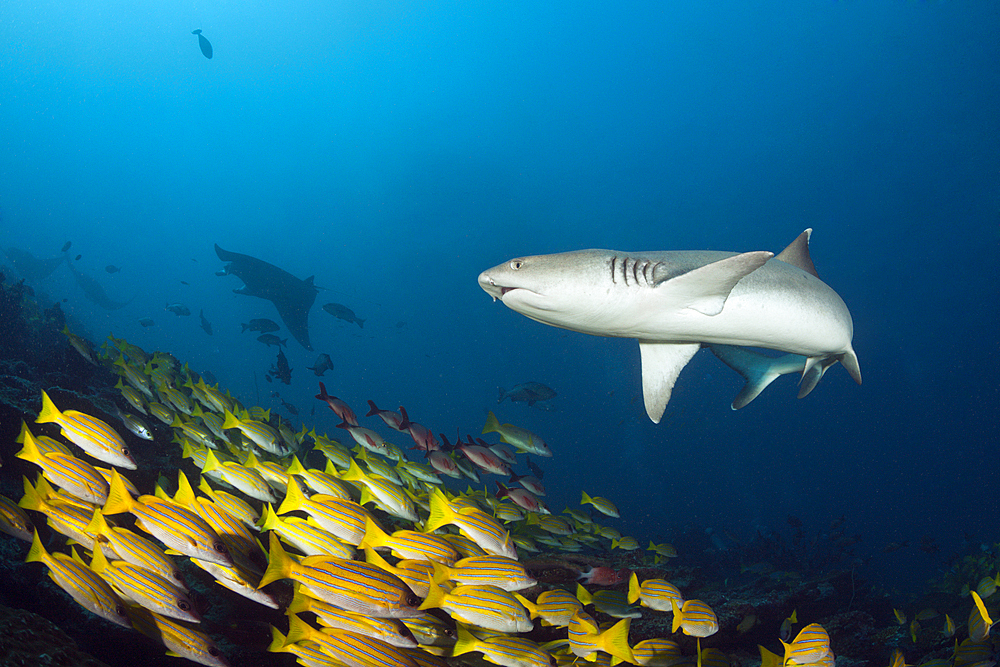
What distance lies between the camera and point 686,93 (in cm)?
4912

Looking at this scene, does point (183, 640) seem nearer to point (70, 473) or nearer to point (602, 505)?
point (70, 473)

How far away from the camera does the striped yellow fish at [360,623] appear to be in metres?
2.40

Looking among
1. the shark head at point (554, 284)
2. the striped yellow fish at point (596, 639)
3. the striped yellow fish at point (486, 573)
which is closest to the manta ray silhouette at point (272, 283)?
the shark head at point (554, 284)

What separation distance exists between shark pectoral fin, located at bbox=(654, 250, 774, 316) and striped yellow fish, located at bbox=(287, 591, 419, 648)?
293 cm

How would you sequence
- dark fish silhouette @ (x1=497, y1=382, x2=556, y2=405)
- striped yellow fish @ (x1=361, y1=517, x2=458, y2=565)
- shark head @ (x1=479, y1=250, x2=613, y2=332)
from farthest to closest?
1. dark fish silhouette @ (x1=497, y1=382, x2=556, y2=405)
2. striped yellow fish @ (x1=361, y1=517, x2=458, y2=565)
3. shark head @ (x1=479, y1=250, x2=613, y2=332)

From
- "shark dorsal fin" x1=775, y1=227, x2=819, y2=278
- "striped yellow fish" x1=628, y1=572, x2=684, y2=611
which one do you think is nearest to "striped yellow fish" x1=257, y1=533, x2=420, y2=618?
"striped yellow fish" x1=628, y1=572, x2=684, y2=611

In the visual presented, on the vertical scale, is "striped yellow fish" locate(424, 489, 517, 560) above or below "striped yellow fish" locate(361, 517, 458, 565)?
above

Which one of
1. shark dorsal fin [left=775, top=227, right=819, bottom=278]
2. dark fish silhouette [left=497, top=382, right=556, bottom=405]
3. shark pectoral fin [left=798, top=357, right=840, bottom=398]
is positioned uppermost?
dark fish silhouette [left=497, top=382, right=556, bottom=405]

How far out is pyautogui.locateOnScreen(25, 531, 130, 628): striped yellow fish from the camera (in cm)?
248

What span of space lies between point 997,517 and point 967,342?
106 feet

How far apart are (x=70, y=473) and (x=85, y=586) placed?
0.99 m

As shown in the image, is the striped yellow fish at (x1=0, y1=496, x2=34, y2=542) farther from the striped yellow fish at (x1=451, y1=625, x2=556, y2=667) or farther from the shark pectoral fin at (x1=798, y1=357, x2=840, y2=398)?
the shark pectoral fin at (x1=798, y1=357, x2=840, y2=398)

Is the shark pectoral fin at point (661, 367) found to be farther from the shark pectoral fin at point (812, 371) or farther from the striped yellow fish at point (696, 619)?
the shark pectoral fin at point (812, 371)

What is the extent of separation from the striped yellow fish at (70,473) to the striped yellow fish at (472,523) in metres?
2.59
